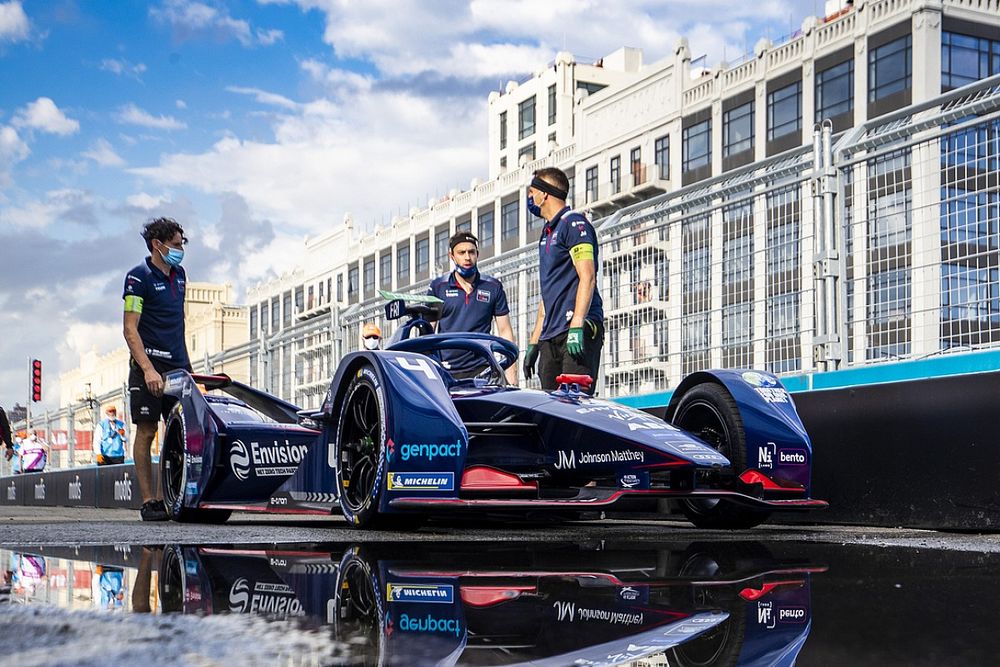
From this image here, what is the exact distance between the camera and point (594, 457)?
17.4 feet

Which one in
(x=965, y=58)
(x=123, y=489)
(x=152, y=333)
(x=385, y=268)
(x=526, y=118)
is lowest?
(x=123, y=489)

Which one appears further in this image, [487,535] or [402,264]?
[402,264]

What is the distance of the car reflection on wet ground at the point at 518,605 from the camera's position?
7.22ft

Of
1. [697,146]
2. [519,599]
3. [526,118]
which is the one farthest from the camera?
[526,118]

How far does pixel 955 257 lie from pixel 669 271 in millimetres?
2300

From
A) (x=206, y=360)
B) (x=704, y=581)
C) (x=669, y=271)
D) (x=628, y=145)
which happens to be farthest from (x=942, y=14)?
(x=704, y=581)

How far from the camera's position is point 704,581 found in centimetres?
333

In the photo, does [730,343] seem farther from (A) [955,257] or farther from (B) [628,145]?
(B) [628,145]

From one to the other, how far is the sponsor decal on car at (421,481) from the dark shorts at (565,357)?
1.84 metres

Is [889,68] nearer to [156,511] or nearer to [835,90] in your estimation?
[835,90]

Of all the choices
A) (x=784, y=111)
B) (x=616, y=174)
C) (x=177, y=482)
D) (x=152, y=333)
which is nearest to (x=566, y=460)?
(x=177, y=482)

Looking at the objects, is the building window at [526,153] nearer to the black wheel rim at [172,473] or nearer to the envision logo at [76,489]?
the envision logo at [76,489]

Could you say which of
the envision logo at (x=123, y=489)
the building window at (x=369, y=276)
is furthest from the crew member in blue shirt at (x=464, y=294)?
the building window at (x=369, y=276)

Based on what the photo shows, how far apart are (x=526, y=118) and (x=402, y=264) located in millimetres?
11774
